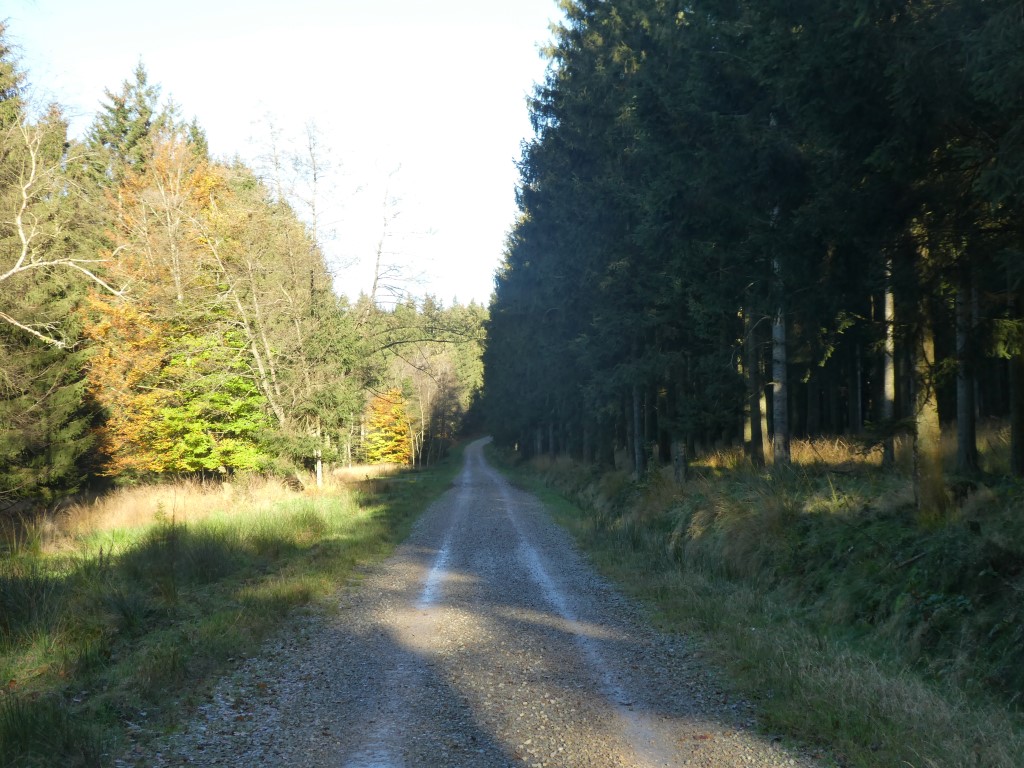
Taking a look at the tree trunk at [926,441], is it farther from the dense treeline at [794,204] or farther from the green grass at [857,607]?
the green grass at [857,607]

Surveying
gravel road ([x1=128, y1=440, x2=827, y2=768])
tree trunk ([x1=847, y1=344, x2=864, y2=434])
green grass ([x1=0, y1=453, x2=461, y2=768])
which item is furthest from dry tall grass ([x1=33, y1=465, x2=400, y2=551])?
tree trunk ([x1=847, y1=344, x2=864, y2=434])

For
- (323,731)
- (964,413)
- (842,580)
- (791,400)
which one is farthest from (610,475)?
(323,731)

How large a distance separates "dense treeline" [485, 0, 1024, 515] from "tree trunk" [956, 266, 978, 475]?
0.18ft

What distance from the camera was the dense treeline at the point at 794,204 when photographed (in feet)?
28.4

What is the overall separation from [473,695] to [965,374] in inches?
315

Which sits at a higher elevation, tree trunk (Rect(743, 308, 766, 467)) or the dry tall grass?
tree trunk (Rect(743, 308, 766, 467))

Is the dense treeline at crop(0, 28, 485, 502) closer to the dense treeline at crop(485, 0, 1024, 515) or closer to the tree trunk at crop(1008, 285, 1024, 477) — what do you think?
the dense treeline at crop(485, 0, 1024, 515)

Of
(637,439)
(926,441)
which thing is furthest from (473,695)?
(637,439)

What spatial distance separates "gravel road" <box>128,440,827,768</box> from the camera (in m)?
5.45

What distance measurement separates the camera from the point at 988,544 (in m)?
7.86

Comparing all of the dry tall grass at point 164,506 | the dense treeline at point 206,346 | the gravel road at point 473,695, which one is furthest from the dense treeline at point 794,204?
the dry tall grass at point 164,506

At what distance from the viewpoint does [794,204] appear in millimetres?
12531

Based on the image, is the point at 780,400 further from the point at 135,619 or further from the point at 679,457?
the point at 135,619

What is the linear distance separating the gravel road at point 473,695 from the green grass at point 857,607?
0.53 meters
